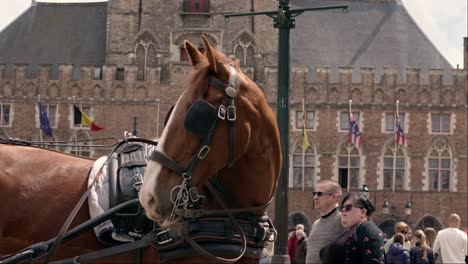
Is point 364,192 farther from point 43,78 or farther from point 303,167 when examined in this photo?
point 43,78

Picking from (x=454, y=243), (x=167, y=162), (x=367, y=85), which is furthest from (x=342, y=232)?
(x=367, y=85)

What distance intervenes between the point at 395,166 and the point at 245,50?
26.6 ft

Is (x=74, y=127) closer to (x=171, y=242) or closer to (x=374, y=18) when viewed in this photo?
(x=374, y=18)

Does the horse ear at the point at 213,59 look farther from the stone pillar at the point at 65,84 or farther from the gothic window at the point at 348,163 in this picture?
the stone pillar at the point at 65,84

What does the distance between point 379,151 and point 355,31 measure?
6.85m

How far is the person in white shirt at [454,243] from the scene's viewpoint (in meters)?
12.1

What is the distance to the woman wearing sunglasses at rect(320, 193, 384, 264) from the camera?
627cm

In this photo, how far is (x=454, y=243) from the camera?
12.3 metres

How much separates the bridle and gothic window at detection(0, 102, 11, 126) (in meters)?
37.5

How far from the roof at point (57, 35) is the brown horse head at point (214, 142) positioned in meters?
38.4

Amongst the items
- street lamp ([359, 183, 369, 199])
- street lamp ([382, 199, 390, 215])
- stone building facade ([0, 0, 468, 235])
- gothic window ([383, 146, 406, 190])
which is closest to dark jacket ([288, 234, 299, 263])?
street lamp ([359, 183, 369, 199])

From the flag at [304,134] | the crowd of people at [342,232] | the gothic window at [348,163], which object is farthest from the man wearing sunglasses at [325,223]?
the gothic window at [348,163]

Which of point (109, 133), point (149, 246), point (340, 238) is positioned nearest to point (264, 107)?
point (149, 246)

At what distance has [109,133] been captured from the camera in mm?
40344
